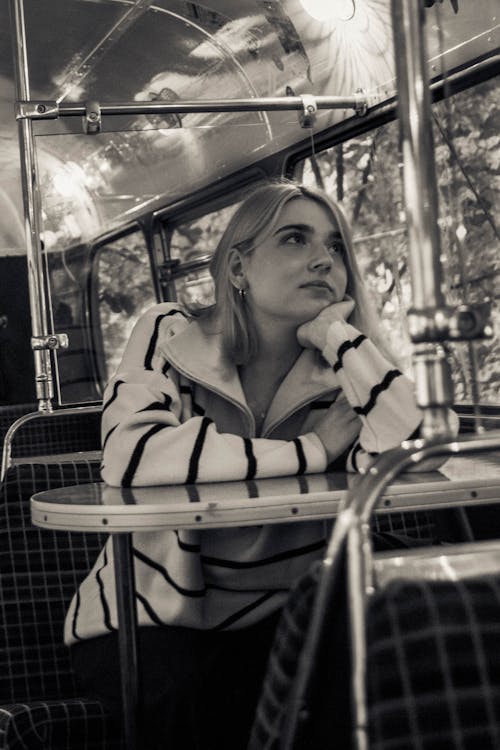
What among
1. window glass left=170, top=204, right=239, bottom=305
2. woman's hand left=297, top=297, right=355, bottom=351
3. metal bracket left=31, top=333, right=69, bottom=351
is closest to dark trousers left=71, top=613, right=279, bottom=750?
woman's hand left=297, top=297, right=355, bottom=351

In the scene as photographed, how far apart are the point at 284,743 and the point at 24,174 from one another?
2812 millimetres

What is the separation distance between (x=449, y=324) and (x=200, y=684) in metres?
1.05

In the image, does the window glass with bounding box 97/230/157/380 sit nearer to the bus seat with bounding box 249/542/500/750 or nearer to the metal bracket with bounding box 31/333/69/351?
the metal bracket with bounding box 31/333/69/351

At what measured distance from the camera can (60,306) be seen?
23.2 ft

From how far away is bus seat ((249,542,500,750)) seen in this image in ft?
2.72

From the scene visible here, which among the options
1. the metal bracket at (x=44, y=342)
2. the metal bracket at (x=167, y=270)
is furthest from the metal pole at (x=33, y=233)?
the metal bracket at (x=167, y=270)

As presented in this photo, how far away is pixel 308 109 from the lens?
3496mm

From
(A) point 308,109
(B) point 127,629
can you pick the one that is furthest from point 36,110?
(B) point 127,629

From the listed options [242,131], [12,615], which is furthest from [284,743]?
[242,131]

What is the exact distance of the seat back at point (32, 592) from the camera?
2.25 metres

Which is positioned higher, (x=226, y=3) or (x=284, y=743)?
(x=226, y=3)

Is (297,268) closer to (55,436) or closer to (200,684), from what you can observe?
(200,684)

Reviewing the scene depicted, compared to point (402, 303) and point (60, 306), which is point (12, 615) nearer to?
point (402, 303)

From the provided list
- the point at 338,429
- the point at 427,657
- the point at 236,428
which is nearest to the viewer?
the point at 427,657
